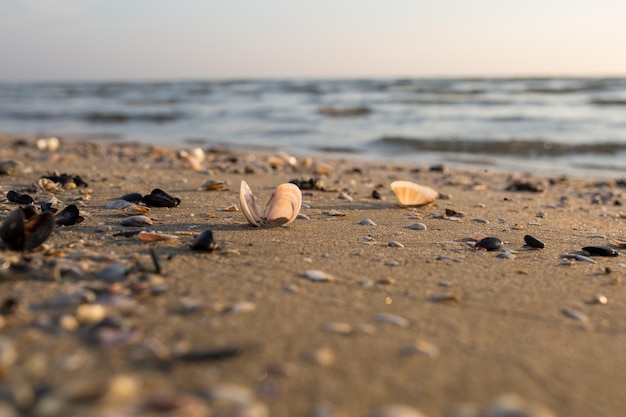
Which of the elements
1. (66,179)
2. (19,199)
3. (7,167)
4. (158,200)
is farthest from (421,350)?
(7,167)

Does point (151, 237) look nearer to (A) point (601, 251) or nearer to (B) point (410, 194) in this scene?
(B) point (410, 194)

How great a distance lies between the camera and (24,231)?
2201 mm

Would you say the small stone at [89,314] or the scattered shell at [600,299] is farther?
the scattered shell at [600,299]

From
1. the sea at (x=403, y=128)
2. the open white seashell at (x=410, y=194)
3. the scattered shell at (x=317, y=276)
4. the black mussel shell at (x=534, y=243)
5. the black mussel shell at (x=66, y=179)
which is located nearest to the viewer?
the scattered shell at (x=317, y=276)

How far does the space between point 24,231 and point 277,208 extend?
120 cm

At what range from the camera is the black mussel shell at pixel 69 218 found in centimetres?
276

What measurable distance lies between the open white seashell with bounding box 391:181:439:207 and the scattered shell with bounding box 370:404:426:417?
2.56 m

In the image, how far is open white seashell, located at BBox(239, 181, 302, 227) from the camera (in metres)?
2.88

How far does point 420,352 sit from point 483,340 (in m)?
0.24

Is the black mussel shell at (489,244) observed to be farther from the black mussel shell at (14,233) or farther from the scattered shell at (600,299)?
the black mussel shell at (14,233)

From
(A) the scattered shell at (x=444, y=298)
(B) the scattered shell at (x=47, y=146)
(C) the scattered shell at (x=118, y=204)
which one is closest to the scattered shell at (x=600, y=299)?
(A) the scattered shell at (x=444, y=298)

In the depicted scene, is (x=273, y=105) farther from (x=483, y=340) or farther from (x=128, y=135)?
(x=483, y=340)

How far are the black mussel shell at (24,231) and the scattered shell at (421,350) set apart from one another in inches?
61.5

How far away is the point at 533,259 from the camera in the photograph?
8.52ft
